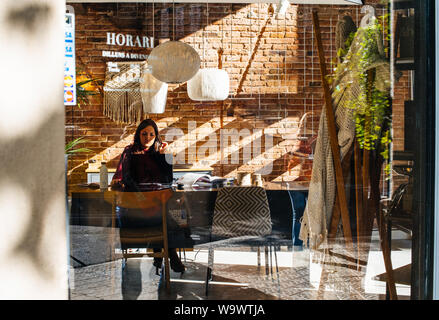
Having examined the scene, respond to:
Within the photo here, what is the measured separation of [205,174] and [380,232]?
0.91m

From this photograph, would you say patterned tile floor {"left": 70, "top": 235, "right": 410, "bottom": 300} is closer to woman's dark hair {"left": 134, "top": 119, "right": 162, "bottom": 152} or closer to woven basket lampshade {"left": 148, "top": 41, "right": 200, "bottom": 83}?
woman's dark hair {"left": 134, "top": 119, "right": 162, "bottom": 152}

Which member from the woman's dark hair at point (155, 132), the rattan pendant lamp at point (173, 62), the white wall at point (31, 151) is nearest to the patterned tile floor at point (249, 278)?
the white wall at point (31, 151)

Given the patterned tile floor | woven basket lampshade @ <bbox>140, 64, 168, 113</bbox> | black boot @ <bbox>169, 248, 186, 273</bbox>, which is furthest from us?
woven basket lampshade @ <bbox>140, 64, 168, 113</bbox>

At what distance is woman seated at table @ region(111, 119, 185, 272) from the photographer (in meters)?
2.21

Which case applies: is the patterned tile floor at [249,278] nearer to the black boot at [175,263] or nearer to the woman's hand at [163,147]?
the black boot at [175,263]

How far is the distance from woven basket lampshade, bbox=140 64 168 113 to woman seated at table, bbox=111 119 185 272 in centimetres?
7

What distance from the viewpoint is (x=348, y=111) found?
2.31 meters

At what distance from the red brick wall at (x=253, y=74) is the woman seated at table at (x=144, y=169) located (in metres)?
0.05

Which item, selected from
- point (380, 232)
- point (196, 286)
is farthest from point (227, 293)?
point (380, 232)

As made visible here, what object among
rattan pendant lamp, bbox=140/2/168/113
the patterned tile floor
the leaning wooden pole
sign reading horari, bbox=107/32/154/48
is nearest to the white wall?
the patterned tile floor

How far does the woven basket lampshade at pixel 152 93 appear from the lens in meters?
2.25

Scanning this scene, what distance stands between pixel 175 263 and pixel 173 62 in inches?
38.9

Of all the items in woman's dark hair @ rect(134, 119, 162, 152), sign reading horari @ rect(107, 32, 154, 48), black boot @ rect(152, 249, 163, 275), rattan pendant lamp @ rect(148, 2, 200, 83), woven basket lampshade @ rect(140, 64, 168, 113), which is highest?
sign reading horari @ rect(107, 32, 154, 48)
